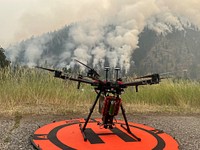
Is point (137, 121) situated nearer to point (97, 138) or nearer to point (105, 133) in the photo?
point (105, 133)

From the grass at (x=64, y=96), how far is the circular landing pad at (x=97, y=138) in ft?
Answer: 5.67

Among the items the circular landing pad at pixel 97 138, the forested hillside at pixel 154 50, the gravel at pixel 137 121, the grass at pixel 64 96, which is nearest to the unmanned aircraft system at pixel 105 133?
the circular landing pad at pixel 97 138

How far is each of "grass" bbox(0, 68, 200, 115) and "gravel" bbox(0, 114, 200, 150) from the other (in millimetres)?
542

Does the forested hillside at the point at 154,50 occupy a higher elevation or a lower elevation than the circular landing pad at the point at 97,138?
higher

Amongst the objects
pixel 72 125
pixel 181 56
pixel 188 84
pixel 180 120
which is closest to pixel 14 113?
pixel 72 125

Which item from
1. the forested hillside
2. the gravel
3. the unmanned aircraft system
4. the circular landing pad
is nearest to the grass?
the gravel

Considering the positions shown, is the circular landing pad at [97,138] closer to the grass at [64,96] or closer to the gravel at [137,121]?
the gravel at [137,121]

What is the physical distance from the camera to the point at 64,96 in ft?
25.3

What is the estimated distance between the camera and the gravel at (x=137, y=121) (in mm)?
4156

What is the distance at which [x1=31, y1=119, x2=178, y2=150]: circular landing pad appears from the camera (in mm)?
3938

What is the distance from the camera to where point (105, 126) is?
4457 millimetres

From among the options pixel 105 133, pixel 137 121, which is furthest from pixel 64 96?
pixel 105 133

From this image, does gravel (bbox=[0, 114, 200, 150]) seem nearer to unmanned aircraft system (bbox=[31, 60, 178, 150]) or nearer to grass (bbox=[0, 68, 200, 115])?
unmanned aircraft system (bbox=[31, 60, 178, 150])

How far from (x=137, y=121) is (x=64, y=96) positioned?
2.46m
